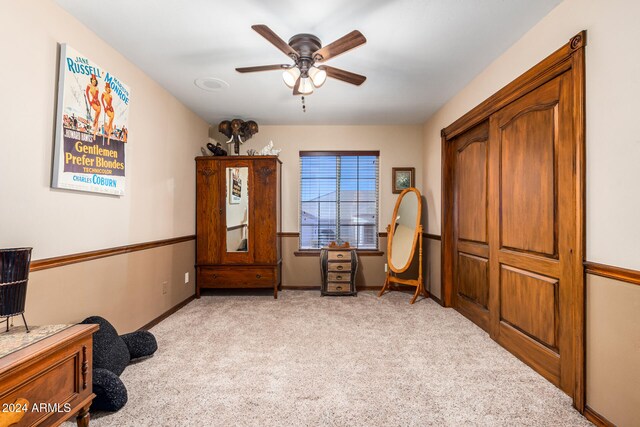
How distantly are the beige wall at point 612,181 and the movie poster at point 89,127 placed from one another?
3.21 meters

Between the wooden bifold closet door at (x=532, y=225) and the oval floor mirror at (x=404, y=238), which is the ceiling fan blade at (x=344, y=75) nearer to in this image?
the wooden bifold closet door at (x=532, y=225)

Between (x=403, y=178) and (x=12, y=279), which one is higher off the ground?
(x=403, y=178)

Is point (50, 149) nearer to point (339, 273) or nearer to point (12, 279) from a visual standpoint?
point (12, 279)

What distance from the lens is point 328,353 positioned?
257 centimetres

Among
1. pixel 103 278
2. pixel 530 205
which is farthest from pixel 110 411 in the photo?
pixel 530 205

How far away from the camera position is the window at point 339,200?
4969mm

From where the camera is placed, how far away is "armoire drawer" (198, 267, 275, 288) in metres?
4.26

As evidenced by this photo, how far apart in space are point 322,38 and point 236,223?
8.49 ft

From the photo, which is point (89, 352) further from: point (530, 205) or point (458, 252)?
point (458, 252)

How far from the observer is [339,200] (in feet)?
16.4

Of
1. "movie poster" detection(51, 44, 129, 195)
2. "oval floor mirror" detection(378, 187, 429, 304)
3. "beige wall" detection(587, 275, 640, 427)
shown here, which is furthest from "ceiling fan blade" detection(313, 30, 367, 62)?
"oval floor mirror" detection(378, 187, 429, 304)

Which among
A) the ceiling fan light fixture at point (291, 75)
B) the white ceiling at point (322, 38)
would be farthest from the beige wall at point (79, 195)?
the ceiling fan light fixture at point (291, 75)

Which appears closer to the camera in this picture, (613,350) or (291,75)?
(613,350)

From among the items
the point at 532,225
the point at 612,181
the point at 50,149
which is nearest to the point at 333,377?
the point at 532,225
